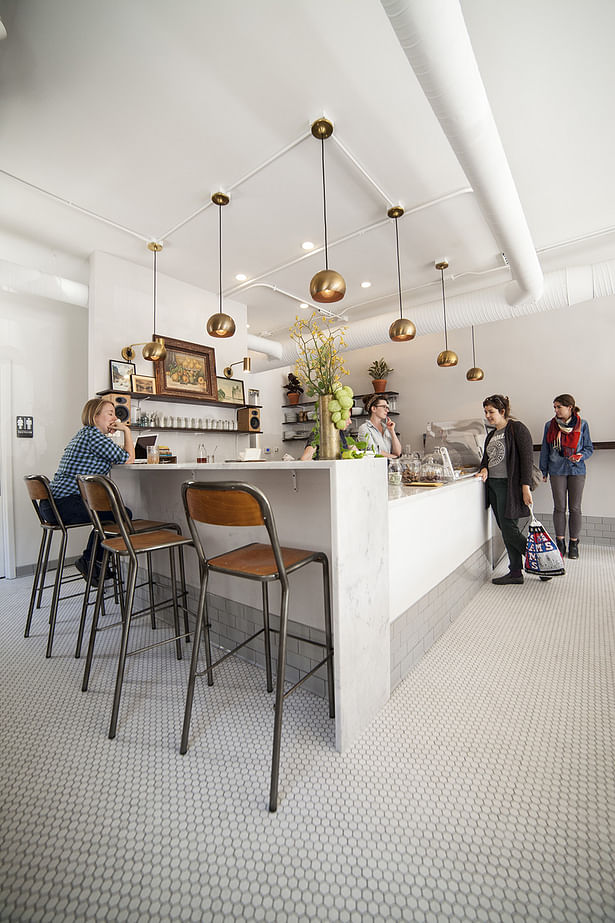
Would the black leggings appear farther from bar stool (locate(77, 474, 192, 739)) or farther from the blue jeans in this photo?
the blue jeans

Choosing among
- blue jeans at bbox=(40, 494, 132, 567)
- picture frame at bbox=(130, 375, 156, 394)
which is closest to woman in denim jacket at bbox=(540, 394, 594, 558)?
picture frame at bbox=(130, 375, 156, 394)

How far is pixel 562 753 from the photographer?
1510mm

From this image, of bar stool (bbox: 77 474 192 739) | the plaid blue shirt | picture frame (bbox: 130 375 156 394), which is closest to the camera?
bar stool (bbox: 77 474 192 739)

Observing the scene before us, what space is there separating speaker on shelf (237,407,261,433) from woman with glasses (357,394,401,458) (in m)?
1.86

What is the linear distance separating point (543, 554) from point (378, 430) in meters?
1.84

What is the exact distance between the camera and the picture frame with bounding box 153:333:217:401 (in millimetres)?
4289

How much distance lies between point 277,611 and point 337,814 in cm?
96

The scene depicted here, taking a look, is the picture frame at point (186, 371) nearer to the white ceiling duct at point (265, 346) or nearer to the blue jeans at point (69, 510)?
the white ceiling duct at point (265, 346)

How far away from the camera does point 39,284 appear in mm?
3771

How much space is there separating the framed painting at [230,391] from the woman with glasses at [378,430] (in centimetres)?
208

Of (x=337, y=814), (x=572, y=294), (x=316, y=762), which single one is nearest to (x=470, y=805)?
(x=337, y=814)

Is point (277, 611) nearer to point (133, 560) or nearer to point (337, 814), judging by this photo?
point (133, 560)

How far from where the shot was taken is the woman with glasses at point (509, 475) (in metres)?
3.39

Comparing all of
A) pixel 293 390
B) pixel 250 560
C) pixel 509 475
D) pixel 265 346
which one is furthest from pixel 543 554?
pixel 293 390
